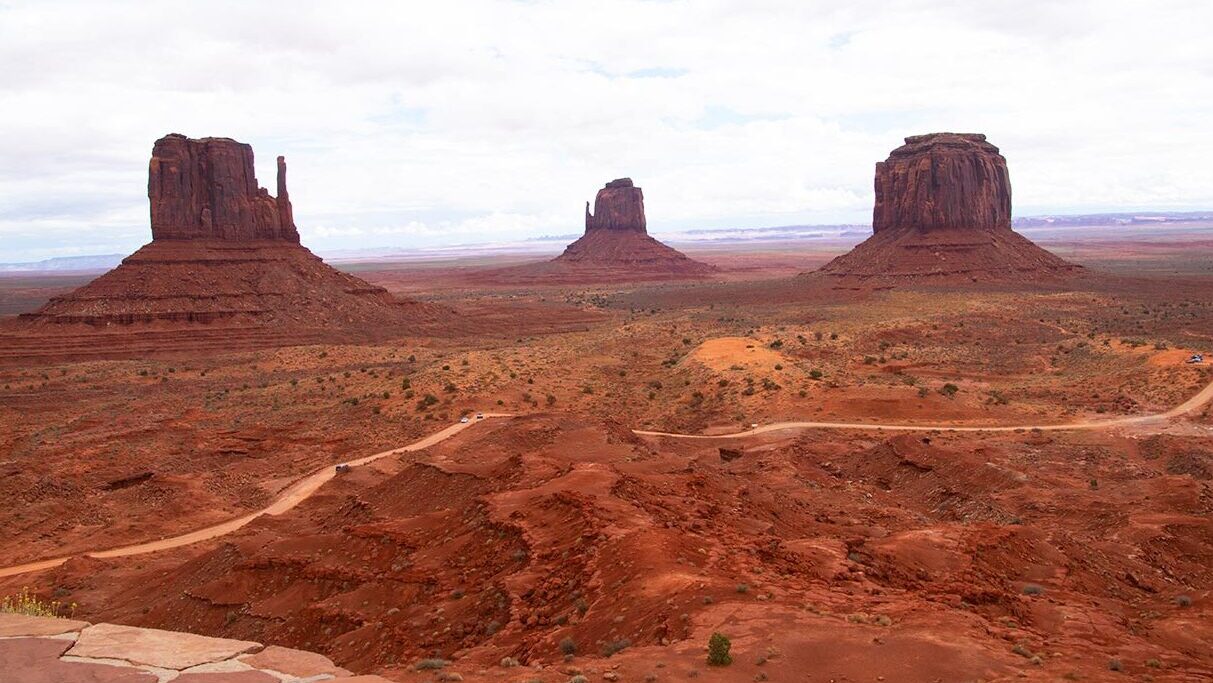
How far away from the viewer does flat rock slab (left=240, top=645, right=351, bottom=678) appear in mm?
10258

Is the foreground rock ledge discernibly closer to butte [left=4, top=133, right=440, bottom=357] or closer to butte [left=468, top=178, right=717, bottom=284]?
butte [left=4, top=133, right=440, bottom=357]

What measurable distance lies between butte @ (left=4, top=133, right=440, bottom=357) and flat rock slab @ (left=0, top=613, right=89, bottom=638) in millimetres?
59486

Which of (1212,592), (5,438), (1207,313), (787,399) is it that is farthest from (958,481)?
(1207,313)

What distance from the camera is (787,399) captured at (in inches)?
1602

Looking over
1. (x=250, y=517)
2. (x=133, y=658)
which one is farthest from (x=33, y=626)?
(x=250, y=517)

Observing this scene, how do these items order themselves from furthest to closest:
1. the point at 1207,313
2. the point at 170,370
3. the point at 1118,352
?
the point at 1207,313, the point at 170,370, the point at 1118,352

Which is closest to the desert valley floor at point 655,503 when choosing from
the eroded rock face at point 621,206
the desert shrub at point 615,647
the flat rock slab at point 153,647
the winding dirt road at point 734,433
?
the desert shrub at point 615,647

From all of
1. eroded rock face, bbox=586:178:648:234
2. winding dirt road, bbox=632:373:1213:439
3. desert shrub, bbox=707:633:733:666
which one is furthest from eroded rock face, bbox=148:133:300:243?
eroded rock face, bbox=586:178:648:234

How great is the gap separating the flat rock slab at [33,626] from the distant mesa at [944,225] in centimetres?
9565

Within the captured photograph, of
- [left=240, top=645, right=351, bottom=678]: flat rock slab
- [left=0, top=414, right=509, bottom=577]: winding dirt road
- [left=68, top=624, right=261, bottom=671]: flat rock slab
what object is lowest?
[left=0, top=414, right=509, bottom=577]: winding dirt road

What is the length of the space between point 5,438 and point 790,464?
3513 cm

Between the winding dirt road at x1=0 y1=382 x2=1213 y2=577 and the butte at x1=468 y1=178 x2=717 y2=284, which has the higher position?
the butte at x1=468 y1=178 x2=717 y2=284

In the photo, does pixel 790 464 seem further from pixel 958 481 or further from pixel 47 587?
pixel 47 587

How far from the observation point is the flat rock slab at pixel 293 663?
10.3 metres
